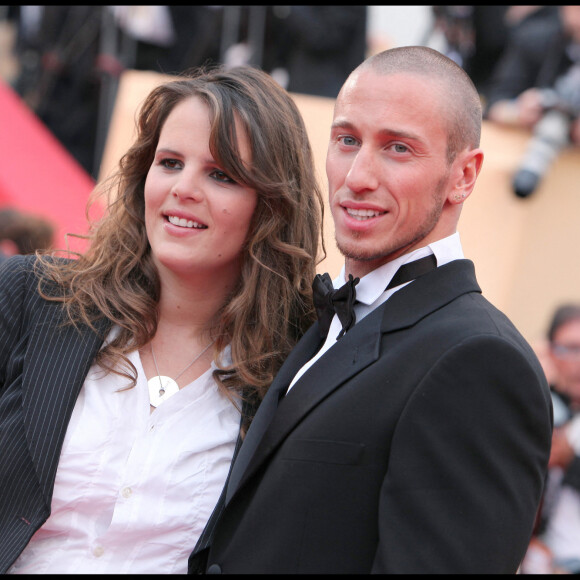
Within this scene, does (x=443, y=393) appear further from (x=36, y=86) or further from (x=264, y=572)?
(x=36, y=86)

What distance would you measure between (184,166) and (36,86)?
226 inches

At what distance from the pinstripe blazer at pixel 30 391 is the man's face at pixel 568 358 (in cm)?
242

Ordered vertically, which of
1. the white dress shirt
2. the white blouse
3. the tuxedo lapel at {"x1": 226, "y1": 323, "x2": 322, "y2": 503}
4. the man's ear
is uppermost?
the man's ear

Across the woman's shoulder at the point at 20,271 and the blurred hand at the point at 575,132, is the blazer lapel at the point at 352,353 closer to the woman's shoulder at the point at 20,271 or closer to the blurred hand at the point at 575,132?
the woman's shoulder at the point at 20,271

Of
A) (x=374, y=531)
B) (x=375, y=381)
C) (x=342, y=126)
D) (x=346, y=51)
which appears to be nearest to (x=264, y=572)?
(x=374, y=531)

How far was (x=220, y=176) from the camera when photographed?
2424mm

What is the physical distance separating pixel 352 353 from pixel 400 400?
20 cm

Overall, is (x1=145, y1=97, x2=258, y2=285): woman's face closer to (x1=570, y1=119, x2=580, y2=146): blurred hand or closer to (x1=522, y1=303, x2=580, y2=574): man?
(x1=522, y1=303, x2=580, y2=574): man

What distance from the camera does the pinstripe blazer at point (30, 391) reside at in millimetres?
2088

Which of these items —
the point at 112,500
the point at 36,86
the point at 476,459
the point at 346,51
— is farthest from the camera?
the point at 36,86

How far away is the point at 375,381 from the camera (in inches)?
70.7

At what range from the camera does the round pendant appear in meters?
2.31

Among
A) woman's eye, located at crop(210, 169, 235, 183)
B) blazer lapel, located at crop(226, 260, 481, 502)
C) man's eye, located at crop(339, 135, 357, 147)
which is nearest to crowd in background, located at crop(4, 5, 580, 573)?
woman's eye, located at crop(210, 169, 235, 183)

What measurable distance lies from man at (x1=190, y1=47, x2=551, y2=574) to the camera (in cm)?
230
